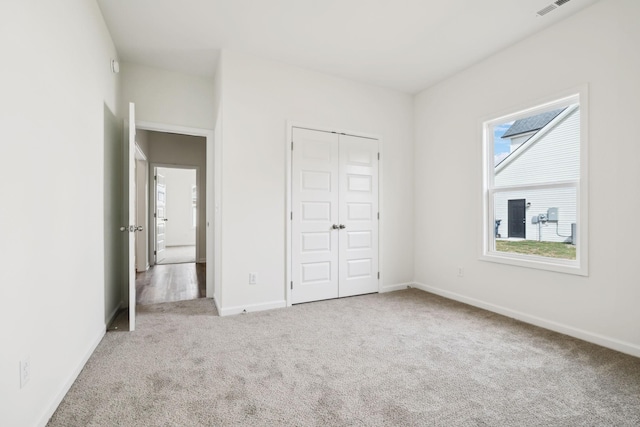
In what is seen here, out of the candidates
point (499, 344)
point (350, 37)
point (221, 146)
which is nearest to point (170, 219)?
point (221, 146)

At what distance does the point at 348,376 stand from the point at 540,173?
2.76 m

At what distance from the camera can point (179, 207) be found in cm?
997

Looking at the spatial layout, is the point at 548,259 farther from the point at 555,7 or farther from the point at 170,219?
the point at 170,219

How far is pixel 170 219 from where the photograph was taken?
9852mm

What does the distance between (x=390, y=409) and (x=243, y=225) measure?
2.29 meters

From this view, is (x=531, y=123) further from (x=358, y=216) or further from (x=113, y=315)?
(x=113, y=315)

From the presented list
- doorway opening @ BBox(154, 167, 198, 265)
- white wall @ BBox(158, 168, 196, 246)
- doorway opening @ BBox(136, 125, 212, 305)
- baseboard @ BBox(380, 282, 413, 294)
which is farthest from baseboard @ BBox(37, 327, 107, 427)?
white wall @ BBox(158, 168, 196, 246)

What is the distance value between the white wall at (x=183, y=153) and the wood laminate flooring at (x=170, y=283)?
72 cm

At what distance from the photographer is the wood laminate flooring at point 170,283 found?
156 inches

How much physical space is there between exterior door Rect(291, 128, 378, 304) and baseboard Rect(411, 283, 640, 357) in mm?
1170

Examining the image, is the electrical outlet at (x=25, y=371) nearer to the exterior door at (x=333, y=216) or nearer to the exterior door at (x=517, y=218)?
the exterior door at (x=333, y=216)

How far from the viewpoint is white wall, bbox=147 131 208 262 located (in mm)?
6027

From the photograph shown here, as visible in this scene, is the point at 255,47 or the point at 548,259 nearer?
the point at 548,259

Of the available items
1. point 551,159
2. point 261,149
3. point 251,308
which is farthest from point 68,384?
point 551,159
